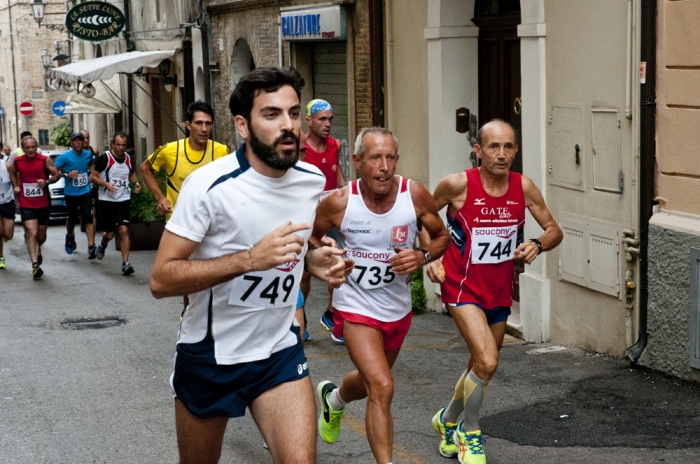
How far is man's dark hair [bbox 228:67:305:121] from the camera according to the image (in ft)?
14.0

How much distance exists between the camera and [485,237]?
Result: 6.36 m

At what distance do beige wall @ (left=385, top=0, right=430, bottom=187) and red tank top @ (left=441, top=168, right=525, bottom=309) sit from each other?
5124 millimetres

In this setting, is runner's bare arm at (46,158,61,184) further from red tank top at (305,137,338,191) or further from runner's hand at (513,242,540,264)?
runner's hand at (513,242,540,264)

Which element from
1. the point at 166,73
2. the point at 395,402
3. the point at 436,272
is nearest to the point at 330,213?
the point at 436,272

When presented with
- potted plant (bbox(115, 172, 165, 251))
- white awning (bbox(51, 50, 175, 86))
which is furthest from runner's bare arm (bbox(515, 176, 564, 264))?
white awning (bbox(51, 50, 175, 86))

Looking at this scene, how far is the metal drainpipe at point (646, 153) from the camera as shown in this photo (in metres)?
7.90

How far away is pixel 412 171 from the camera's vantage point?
39.2ft

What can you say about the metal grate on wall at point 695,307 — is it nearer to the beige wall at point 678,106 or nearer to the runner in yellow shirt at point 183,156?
the beige wall at point 678,106

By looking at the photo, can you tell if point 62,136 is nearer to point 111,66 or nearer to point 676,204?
point 111,66

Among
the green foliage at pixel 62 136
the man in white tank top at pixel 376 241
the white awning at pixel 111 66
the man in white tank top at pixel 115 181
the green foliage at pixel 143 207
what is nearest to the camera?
the man in white tank top at pixel 376 241

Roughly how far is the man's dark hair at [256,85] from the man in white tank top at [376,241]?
157 cm

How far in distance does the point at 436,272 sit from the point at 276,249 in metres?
2.17

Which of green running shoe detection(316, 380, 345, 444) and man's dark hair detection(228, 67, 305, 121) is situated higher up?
man's dark hair detection(228, 67, 305, 121)

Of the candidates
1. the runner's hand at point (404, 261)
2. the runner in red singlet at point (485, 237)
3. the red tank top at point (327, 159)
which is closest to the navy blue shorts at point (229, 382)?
the runner's hand at point (404, 261)
